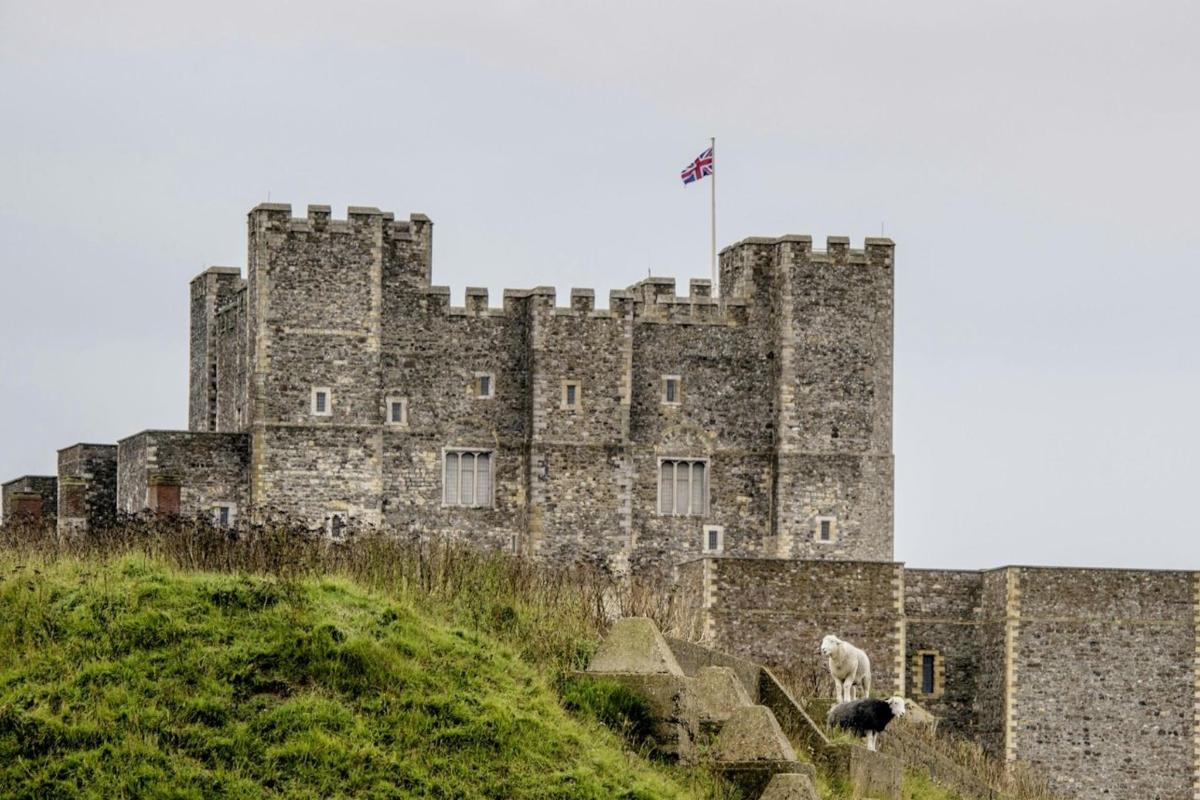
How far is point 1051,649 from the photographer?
59.6 metres

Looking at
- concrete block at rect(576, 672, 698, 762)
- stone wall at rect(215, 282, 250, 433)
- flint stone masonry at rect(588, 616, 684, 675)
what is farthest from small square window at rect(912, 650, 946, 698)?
concrete block at rect(576, 672, 698, 762)

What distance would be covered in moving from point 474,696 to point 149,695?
11.3ft

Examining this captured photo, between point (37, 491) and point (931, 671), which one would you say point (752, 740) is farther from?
point (37, 491)

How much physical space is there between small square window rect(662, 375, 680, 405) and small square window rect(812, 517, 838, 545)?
13.8 feet

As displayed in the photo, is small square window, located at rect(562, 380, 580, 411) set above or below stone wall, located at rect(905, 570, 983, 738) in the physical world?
above

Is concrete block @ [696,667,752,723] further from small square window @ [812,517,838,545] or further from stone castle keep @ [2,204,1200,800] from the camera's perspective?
small square window @ [812,517,838,545]

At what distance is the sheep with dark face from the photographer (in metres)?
36.6

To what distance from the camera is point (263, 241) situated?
206ft

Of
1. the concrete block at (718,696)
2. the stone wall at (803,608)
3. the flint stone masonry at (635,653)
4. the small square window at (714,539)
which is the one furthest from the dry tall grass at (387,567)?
the small square window at (714,539)

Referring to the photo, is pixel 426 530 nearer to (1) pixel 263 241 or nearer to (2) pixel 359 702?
(1) pixel 263 241

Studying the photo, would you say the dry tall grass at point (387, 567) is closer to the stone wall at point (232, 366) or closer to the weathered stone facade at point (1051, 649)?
the weathered stone facade at point (1051, 649)

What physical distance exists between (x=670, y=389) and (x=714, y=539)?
137 inches

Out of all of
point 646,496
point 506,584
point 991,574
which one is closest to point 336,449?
point 646,496

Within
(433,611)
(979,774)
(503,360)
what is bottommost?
(979,774)
